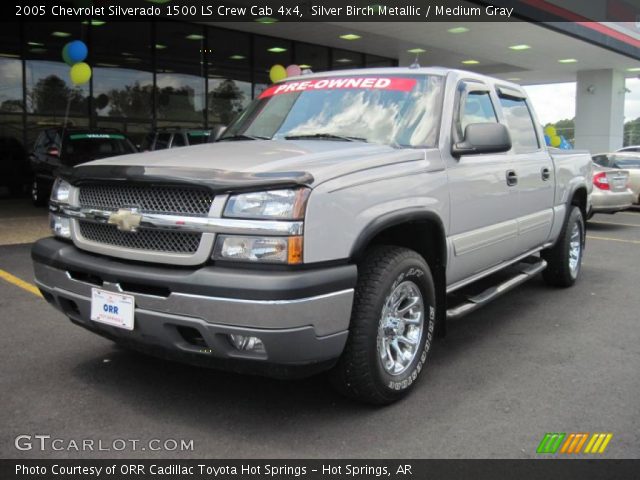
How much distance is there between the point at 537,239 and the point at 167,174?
3.62 meters

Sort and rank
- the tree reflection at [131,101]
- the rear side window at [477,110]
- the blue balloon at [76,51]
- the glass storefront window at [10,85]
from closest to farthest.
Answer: the rear side window at [477,110] < the blue balloon at [76,51] < the glass storefront window at [10,85] < the tree reflection at [131,101]

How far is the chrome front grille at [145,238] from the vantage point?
291cm

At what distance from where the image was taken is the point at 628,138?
114 ft

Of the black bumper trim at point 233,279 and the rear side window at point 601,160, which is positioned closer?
the black bumper trim at point 233,279

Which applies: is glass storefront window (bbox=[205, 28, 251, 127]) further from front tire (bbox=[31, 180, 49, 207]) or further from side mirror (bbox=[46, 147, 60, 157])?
side mirror (bbox=[46, 147, 60, 157])

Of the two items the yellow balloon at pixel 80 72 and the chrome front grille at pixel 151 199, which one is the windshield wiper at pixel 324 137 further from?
the yellow balloon at pixel 80 72

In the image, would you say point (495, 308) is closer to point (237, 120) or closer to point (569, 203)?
point (569, 203)

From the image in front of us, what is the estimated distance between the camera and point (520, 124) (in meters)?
5.25

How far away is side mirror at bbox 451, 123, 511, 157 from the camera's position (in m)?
3.78

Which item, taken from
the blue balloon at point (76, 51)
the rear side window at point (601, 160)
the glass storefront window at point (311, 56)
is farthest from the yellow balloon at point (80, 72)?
the rear side window at point (601, 160)

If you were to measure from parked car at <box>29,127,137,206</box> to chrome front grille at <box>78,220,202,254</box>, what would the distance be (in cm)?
892

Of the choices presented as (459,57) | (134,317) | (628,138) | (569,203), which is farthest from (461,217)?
(628,138)

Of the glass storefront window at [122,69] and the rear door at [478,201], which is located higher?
the glass storefront window at [122,69]

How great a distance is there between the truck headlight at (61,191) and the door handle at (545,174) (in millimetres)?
3806
